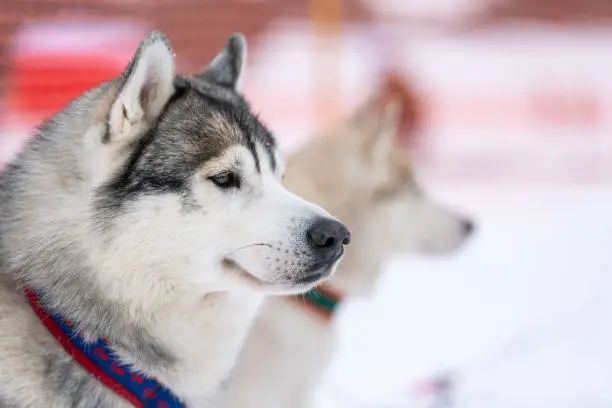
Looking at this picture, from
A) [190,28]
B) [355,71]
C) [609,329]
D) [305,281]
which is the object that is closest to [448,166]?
[355,71]

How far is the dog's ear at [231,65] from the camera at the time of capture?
2.17 meters

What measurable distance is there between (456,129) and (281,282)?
5.90 metres

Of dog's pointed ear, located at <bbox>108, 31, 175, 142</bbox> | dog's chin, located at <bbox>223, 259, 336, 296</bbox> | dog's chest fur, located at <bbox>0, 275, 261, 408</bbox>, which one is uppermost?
dog's pointed ear, located at <bbox>108, 31, 175, 142</bbox>

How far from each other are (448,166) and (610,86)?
1.79 meters

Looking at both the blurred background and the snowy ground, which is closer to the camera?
the snowy ground

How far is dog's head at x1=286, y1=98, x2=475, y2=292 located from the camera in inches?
109

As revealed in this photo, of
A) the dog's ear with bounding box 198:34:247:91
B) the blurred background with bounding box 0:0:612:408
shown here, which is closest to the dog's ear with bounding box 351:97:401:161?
the blurred background with bounding box 0:0:612:408

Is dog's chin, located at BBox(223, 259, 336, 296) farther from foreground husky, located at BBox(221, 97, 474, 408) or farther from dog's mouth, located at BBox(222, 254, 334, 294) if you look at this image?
Result: foreground husky, located at BBox(221, 97, 474, 408)

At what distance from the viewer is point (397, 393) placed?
11.1ft

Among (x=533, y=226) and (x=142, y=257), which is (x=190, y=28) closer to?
(x=533, y=226)

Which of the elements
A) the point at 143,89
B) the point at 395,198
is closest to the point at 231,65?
the point at 143,89

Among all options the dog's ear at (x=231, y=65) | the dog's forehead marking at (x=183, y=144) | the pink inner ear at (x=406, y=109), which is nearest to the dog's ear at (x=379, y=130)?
the dog's ear at (x=231, y=65)

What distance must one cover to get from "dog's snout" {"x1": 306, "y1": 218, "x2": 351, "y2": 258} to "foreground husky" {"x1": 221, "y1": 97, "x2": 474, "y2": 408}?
2.47ft

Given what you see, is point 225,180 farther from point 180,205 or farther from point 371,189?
point 371,189
